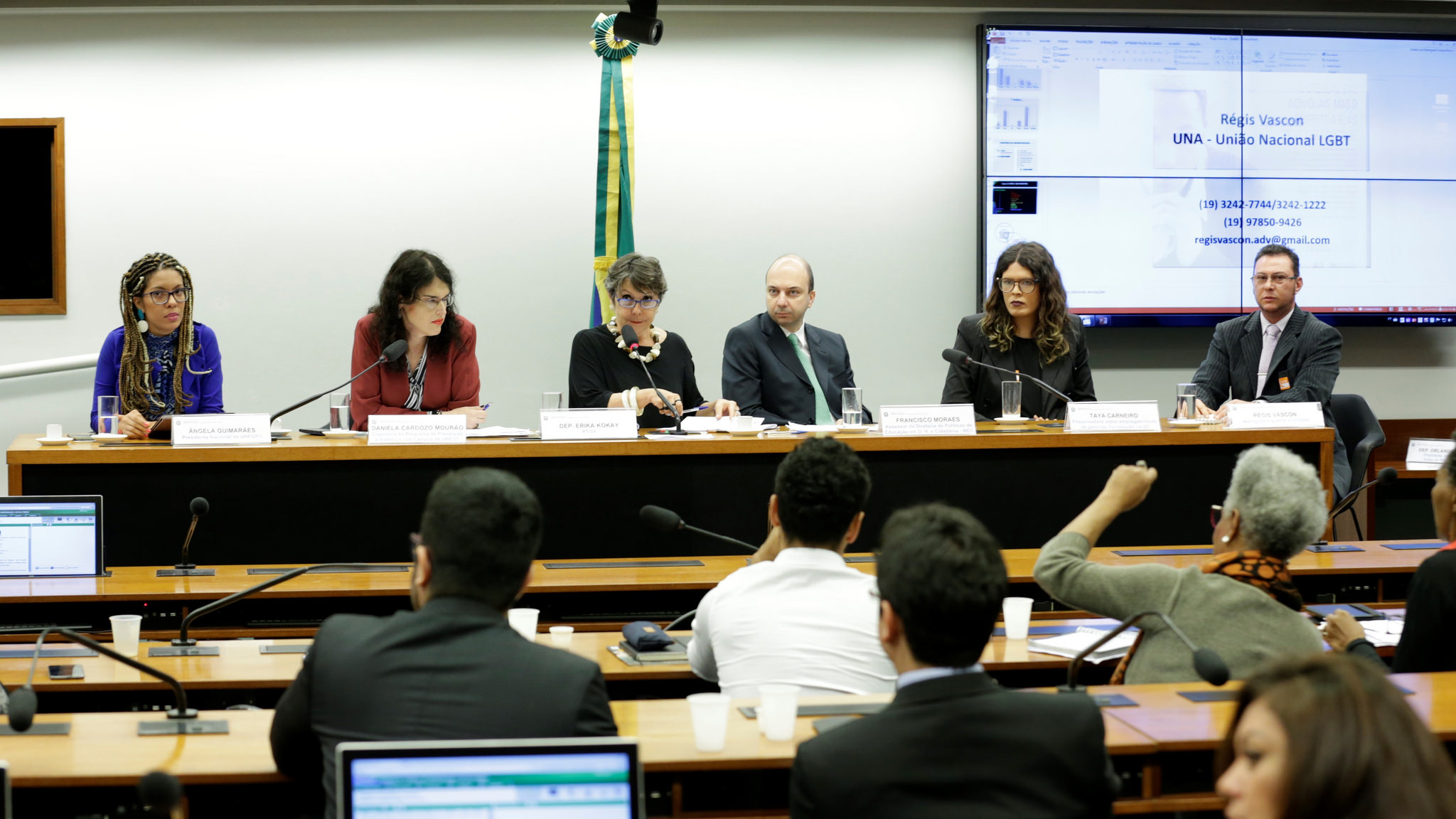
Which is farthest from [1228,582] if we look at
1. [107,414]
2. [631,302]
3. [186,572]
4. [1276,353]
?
[107,414]

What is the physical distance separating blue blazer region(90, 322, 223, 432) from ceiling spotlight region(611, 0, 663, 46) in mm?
1945

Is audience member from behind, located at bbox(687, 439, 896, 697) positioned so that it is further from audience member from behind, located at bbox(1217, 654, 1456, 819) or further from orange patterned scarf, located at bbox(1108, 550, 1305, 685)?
audience member from behind, located at bbox(1217, 654, 1456, 819)

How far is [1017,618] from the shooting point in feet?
8.53

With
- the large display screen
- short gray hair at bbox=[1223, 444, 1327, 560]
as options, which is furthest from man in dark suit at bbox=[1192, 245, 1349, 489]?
short gray hair at bbox=[1223, 444, 1327, 560]

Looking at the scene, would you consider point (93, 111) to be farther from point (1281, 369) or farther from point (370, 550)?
point (1281, 369)

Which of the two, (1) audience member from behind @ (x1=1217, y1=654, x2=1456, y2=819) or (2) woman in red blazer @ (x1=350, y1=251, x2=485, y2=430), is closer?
(1) audience member from behind @ (x1=1217, y1=654, x2=1456, y2=819)

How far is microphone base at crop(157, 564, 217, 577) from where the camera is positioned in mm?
3080

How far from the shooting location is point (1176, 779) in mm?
1856

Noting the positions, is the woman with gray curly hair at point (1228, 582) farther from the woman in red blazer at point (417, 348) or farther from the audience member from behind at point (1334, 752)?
the woman in red blazer at point (417, 348)

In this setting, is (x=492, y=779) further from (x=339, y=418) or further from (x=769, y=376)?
(x=769, y=376)

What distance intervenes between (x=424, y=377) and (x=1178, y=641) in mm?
2979

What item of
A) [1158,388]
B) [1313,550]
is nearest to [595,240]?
[1158,388]

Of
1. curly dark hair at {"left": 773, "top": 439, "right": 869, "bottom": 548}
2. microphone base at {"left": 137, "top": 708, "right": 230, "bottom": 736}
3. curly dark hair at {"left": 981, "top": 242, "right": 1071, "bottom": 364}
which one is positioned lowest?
microphone base at {"left": 137, "top": 708, "right": 230, "bottom": 736}

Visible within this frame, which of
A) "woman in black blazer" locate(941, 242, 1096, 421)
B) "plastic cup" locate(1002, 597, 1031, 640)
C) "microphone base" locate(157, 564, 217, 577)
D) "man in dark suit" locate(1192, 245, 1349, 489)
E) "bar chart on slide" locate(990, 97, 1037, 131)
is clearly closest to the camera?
"plastic cup" locate(1002, 597, 1031, 640)
